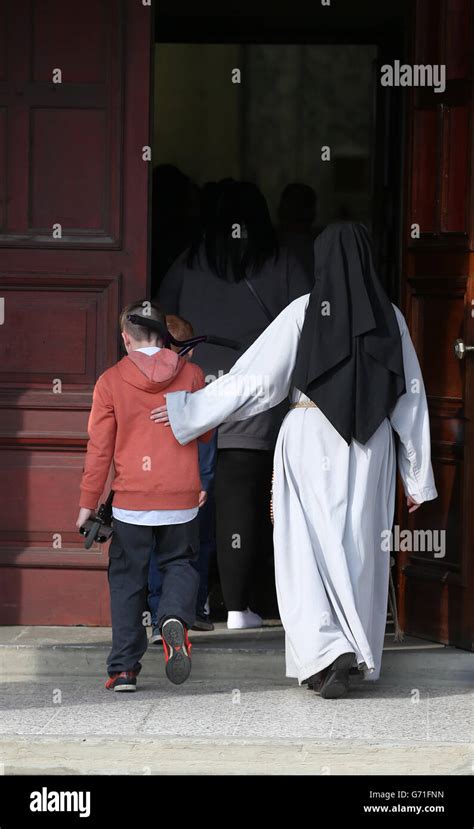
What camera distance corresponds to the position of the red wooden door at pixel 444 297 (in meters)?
7.05

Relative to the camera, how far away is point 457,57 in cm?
704

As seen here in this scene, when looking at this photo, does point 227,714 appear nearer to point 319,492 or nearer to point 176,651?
point 176,651

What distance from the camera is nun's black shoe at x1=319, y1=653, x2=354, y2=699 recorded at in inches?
254

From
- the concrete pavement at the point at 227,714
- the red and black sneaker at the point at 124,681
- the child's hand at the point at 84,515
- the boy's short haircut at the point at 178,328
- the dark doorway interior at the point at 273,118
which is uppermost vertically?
the dark doorway interior at the point at 273,118

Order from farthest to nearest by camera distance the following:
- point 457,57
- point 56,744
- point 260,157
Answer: point 260,157
point 457,57
point 56,744

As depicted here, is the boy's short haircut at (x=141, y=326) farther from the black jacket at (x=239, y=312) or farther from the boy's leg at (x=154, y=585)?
the boy's leg at (x=154, y=585)

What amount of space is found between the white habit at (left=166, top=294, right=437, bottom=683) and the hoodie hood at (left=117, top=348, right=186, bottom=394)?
0.25 ft

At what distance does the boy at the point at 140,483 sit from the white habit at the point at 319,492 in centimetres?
11

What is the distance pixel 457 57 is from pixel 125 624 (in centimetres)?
274

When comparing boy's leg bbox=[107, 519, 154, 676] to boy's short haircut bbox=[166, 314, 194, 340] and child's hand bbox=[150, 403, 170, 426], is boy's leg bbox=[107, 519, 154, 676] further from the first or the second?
boy's short haircut bbox=[166, 314, 194, 340]

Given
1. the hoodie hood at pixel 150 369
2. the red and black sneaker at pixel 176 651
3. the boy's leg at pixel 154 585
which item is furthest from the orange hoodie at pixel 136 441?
the boy's leg at pixel 154 585

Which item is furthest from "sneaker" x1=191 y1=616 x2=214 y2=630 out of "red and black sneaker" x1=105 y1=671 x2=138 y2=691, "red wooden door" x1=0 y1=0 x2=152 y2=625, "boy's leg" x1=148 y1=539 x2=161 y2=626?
"red and black sneaker" x1=105 y1=671 x2=138 y2=691
